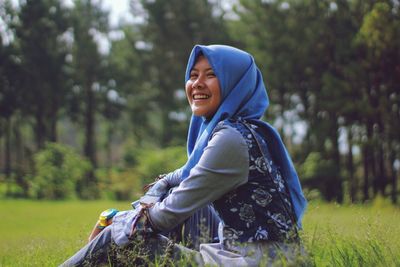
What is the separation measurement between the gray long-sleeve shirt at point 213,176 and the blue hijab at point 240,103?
21cm

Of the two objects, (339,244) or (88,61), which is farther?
(88,61)

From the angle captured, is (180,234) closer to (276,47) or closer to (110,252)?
(110,252)

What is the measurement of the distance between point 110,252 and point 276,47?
16.4m

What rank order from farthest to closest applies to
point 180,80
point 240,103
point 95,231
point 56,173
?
point 180,80 < point 56,173 < point 95,231 < point 240,103

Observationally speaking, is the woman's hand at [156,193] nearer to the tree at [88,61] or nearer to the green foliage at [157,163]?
the green foliage at [157,163]

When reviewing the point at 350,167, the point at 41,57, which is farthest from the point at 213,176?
the point at 41,57

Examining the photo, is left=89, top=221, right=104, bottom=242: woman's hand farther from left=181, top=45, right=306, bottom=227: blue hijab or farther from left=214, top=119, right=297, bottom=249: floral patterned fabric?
left=214, top=119, right=297, bottom=249: floral patterned fabric

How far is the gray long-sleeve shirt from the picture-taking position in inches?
104

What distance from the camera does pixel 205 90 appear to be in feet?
9.90

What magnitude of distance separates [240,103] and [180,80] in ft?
75.8

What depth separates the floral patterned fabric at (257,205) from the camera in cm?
268

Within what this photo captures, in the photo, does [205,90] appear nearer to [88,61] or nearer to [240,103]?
[240,103]

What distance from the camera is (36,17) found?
88.8 ft

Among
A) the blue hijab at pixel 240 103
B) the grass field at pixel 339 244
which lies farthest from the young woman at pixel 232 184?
the grass field at pixel 339 244
